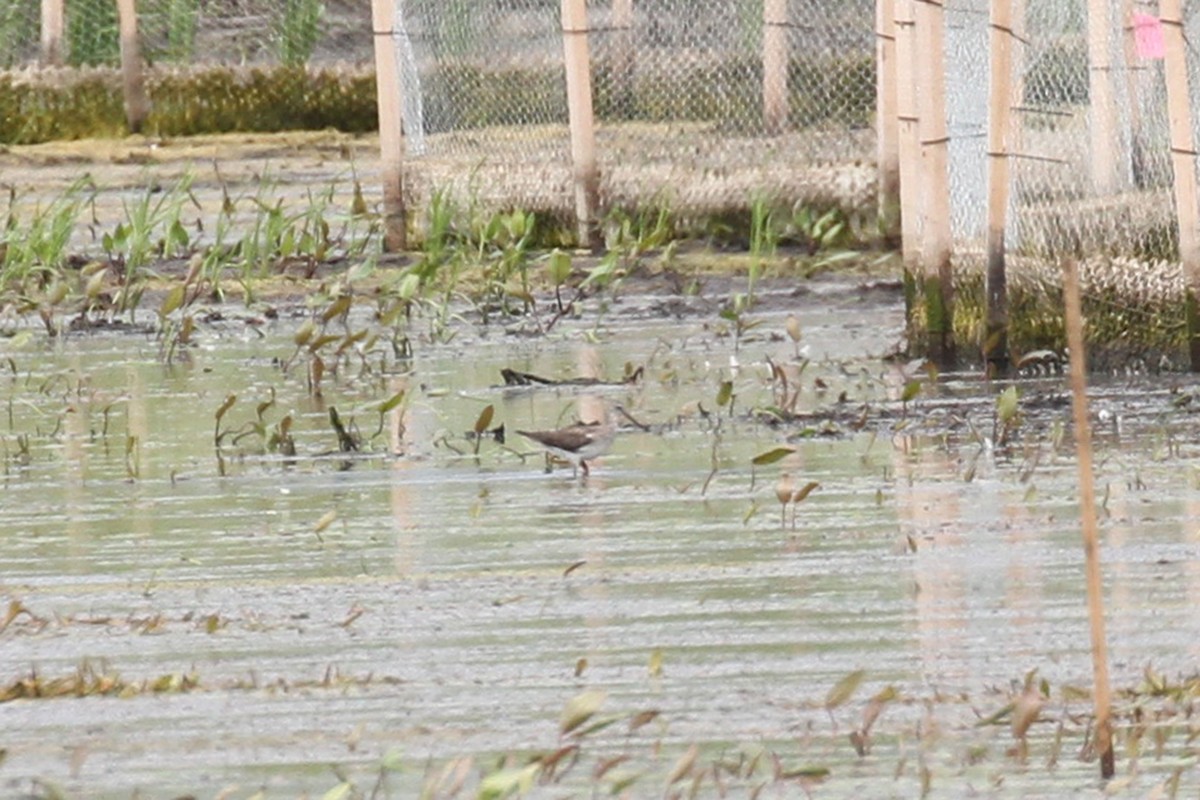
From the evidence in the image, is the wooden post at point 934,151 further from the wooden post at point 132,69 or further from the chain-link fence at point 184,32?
the chain-link fence at point 184,32

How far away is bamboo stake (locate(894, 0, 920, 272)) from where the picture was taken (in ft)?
36.6

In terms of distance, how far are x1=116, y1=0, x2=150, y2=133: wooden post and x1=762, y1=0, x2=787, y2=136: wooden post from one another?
907 cm

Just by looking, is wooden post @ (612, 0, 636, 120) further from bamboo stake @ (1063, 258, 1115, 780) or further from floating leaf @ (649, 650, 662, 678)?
bamboo stake @ (1063, 258, 1115, 780)

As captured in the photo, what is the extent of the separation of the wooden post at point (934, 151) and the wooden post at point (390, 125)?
4604 mm

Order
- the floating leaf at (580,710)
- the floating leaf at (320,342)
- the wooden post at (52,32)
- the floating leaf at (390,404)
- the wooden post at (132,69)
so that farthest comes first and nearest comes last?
the wooden post at (52,32), the wooden post at (132,69), the floating leaf at (320,342), the floating leaf at (390,404), the floating leaf at (580,710)

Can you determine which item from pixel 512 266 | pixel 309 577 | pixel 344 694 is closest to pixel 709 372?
pixel 512 266

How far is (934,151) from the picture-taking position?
1084 cm

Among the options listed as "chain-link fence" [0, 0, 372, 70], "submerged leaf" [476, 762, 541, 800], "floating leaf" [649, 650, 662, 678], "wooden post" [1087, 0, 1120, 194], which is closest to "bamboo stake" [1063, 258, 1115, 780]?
"submerged leaf" [476, 762, 541, 800]

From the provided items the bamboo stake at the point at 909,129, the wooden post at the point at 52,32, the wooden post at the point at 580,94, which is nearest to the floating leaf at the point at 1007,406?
the bamboo stake at the point at 909,129

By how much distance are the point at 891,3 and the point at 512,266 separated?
2104 mm

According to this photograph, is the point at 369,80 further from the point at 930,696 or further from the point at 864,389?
the point at 930,696

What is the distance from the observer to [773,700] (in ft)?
19.9

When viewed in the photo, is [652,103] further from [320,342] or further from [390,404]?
[390,404]

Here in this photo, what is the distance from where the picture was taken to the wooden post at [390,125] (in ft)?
49.8
